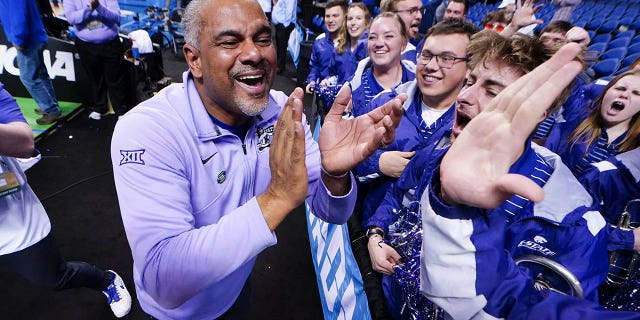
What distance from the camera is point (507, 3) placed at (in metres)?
6.88

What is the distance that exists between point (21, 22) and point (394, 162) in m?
4.66

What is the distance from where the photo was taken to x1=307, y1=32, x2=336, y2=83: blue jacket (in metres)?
4.46

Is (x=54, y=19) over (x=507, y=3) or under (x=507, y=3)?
under

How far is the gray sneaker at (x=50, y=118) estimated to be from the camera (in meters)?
4.46

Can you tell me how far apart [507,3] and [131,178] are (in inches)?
315

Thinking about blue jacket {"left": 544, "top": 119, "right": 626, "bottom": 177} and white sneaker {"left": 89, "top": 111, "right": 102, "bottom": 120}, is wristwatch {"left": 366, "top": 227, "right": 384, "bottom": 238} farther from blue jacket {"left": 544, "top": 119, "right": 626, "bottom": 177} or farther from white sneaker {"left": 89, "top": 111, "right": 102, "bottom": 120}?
white sneaker {"left": 89, "top": 111, "right": 102, "bottom": 120}

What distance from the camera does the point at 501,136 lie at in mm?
798

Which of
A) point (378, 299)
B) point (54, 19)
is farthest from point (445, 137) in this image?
point (54, 19)

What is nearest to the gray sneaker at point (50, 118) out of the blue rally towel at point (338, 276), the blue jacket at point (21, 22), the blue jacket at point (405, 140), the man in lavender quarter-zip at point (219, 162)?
the blue jacket at point (21, 22)

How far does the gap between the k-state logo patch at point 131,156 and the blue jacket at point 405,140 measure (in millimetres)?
1212

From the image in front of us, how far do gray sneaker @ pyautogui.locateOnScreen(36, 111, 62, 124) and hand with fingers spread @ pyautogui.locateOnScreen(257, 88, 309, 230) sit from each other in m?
4.97

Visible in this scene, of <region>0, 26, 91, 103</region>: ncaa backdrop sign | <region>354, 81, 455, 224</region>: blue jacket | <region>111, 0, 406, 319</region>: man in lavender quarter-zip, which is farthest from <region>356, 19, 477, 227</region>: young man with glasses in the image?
<region>0, 26, 91, 103</region>: ncaa backdrop sign

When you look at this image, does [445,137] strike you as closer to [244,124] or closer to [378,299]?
[378,299]

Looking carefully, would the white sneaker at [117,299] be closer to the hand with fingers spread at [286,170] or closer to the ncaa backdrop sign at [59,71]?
the hand with fingers spread at [286,170]
